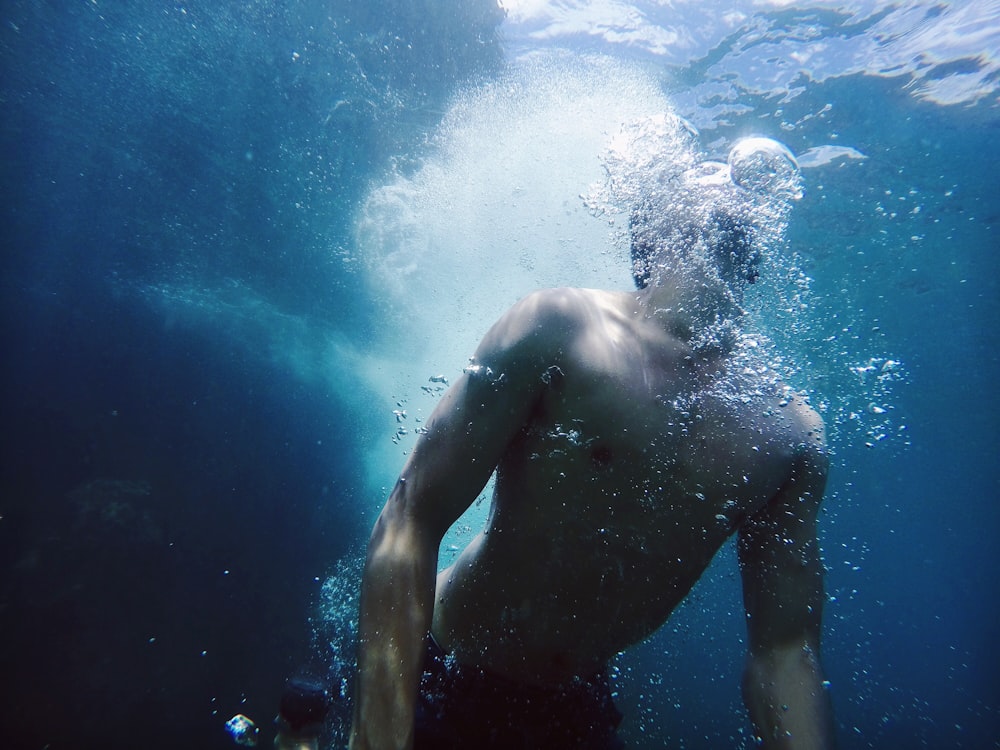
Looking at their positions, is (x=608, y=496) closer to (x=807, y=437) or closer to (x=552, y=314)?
(x=552, y=314)

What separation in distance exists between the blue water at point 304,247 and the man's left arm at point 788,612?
5.20m

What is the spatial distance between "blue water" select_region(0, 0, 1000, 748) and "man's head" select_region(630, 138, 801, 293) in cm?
375

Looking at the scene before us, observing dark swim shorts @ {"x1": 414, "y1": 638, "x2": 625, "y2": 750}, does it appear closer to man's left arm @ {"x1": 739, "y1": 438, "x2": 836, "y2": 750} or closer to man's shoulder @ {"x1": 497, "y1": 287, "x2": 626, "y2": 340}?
man's left arm @ {"x1": 739, "y1": 438, "x2": 836, "y2": 750}

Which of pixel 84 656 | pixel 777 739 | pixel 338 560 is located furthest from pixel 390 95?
pixel 338 560

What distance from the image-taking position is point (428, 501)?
1140 mm

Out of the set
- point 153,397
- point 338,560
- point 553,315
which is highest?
point 153,397

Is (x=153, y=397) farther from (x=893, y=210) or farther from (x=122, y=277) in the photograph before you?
(x=893, y=210)

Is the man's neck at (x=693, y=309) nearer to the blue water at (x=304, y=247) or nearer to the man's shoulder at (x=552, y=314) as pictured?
the man's shoulder at (x=552, y=314)

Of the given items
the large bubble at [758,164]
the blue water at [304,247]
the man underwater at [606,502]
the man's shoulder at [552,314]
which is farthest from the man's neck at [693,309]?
the blue water at [304,247]

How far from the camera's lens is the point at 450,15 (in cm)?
815

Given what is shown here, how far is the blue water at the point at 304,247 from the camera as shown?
8609 mm

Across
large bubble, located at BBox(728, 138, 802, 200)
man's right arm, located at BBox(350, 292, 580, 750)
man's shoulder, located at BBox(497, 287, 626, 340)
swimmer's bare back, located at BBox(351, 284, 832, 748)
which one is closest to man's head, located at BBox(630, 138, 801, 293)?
large bubble, located at BBox(728, 138, 802, 200)

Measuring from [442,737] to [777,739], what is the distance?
1.10 meters

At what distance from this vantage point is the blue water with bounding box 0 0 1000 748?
28.2 feet
